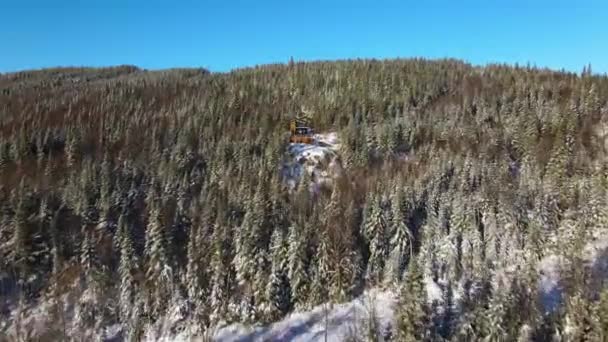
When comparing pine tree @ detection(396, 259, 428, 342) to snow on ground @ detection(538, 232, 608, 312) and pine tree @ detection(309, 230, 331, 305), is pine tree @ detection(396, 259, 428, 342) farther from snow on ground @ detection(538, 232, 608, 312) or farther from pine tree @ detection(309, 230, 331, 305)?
pine tree @ detection(309, 230, 331, 305)

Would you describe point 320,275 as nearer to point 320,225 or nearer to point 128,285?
point 320,225

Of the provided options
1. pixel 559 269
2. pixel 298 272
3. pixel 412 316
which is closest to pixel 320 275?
pixel 298 272

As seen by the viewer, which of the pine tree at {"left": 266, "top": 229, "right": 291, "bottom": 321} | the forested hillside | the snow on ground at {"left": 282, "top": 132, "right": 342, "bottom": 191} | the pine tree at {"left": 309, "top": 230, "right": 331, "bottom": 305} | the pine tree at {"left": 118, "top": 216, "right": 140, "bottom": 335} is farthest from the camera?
the snow on ground at {"left": 282, "top": 132, "right": 342, "bottom": 191}

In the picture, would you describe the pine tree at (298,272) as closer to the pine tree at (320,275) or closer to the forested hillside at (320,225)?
the forested hillside at (320,225)

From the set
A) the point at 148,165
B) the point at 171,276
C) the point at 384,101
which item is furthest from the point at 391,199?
the point at 384,101

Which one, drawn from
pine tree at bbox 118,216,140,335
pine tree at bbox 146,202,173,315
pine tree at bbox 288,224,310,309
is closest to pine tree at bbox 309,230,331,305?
pine tree at bbox 288,224,310,309
